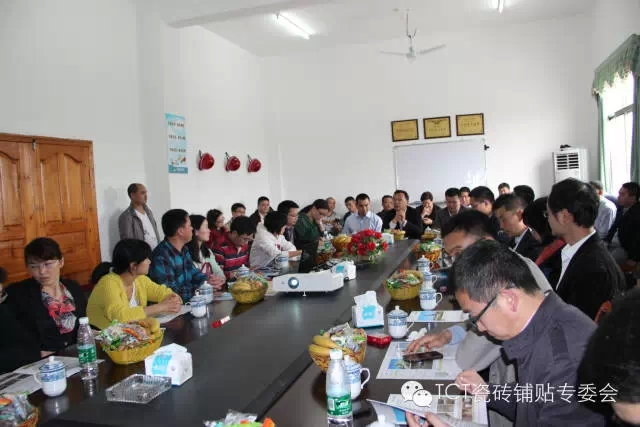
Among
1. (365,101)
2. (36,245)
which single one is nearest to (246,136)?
(365,101)

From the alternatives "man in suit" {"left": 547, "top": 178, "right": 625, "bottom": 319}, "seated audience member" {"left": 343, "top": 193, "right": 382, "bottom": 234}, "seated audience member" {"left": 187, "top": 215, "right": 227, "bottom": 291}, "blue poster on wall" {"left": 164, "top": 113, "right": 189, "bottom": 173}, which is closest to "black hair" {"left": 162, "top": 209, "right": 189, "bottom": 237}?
"seated audience member" {"left": 187, "top": 215, "right": 227, "bottom": 291}

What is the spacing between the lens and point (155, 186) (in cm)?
595

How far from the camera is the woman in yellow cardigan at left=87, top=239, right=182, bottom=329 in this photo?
237cm

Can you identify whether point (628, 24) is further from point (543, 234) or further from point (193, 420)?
point (193, 420)

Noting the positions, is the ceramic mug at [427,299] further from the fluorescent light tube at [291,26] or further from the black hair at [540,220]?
the fluorescent light tube at [291,26]

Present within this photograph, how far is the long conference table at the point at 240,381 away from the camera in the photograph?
1.36 metres

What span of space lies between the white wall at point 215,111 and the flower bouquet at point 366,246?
316 cm

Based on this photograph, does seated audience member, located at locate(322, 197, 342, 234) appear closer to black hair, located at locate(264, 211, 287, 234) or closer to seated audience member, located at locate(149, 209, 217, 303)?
black hair, located at locate(264, 211, 287, 234)

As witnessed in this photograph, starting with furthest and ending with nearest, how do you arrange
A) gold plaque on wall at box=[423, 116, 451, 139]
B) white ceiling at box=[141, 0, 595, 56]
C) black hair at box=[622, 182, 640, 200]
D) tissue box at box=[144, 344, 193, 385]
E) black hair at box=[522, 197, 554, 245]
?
gold plaque on wall at box=[423, 116, 451, 139], white ceiling at box=[141, 0, 595, 56], black hair at box=[622, 182, 640, 200], black hair at box=[522, 197, 554, 245], tissue box at box=[144, 344, 193, 385]

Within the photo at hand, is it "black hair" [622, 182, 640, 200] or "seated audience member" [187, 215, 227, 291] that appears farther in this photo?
"black hair" [622, 182, 640, 200]

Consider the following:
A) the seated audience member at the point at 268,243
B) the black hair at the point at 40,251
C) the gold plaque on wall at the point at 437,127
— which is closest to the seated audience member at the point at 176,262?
the black hair at the point at 40,251

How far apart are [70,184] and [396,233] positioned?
3257 mm

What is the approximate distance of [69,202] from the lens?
4.86 metres

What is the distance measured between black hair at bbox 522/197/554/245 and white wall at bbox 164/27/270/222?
4293 millimetres
